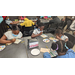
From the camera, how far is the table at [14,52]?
1.43 metres

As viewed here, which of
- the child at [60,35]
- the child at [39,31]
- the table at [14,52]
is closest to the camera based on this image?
the table at [14,52]

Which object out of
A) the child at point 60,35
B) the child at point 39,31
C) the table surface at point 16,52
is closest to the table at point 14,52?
the table surface at point 16,52

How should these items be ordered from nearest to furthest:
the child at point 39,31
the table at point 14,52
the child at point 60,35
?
1. the table at point 14,52
2. the child at point 60,35
3. the child at point 39,31

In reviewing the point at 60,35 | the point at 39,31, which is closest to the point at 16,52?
the point at 39,31

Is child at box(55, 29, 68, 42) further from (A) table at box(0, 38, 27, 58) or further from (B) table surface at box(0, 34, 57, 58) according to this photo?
(A) table at box(0, 38, 27, 58)

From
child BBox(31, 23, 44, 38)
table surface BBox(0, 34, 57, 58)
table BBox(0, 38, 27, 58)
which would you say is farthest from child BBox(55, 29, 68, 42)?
table BBox(0, 38, 27, 58)

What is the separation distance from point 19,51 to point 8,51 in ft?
0.98

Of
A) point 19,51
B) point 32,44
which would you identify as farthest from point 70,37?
point 19,51

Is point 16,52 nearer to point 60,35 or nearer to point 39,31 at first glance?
point 39,31

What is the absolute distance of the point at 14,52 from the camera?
155 centimetres

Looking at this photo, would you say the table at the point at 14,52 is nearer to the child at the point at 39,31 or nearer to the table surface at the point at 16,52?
the table surface at the point at 16,52

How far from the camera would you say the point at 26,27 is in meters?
3.05

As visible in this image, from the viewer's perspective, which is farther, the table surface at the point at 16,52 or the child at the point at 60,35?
the child at the point at 60,35

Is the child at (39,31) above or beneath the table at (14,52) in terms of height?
above
